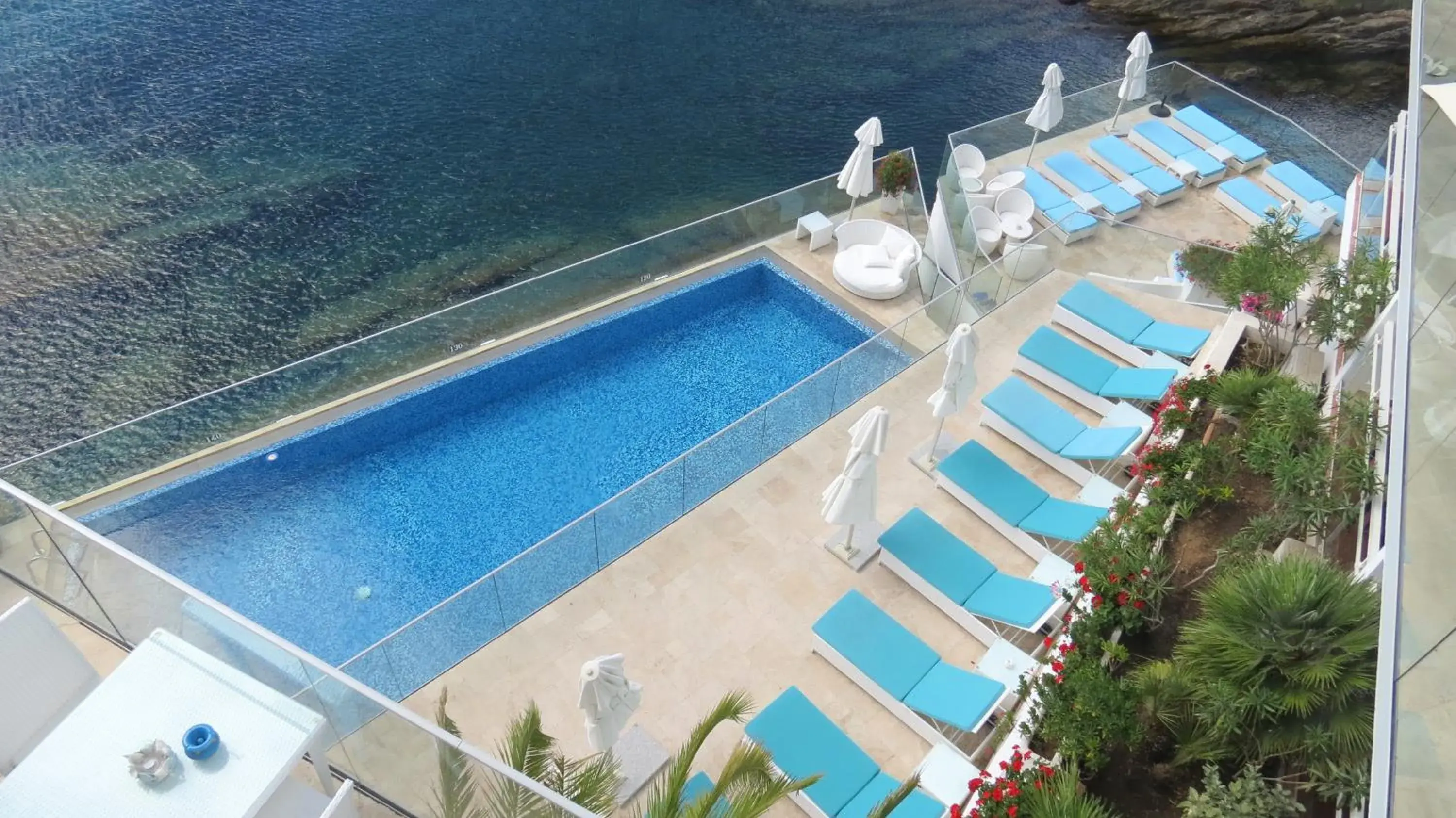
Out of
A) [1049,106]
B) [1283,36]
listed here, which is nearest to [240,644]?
[1049,106]

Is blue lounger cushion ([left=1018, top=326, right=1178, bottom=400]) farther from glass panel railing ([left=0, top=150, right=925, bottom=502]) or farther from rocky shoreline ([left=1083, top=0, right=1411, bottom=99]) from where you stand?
rocky shoreline ([left=1083, top=0, right=1411, bottom=99])

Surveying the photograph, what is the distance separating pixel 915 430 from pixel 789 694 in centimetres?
458

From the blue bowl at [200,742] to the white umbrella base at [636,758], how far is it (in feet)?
11.9

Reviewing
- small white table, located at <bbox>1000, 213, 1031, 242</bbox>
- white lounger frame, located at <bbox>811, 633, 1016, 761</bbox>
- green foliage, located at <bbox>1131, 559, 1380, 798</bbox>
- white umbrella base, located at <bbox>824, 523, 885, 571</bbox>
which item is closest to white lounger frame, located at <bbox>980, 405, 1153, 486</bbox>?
white umbrella base, located at <bbox>824, 523, 885, 571</bbox>

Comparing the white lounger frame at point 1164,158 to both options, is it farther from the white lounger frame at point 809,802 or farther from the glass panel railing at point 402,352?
the white lounger frame at point 809,802

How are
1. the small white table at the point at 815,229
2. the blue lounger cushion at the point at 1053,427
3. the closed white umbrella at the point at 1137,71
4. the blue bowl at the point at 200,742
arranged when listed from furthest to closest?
1. the closed white umbrella at the point at 1137,71
2. the small white table at the point at 815,229
3. the blue lounger cushion at the point at 1053,427
4. the blue bowl at the point at 200,742

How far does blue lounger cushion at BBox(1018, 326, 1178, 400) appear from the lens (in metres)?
12.5

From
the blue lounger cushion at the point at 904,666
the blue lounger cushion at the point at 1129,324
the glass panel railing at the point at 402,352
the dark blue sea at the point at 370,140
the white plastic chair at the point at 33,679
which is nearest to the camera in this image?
the white plastic chair at the point at 33,679

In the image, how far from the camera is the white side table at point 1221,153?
17.8m

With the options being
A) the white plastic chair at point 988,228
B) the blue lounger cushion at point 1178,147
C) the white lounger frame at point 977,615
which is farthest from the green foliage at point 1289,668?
the blue lounger cushion at point 1178,147

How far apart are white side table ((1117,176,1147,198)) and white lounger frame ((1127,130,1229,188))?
0.89 meters

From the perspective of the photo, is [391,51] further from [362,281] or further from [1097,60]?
[1097,60]

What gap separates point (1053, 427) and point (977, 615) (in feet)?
10.4

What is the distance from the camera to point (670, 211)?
18.6 metres
